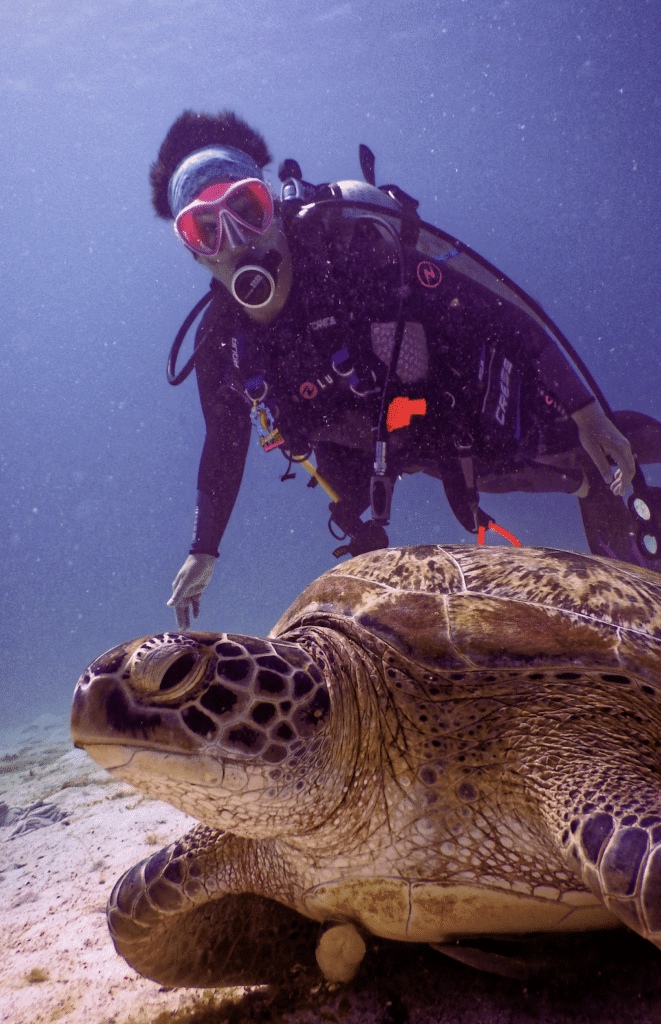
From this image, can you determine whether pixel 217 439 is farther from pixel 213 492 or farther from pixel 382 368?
pixel 382 368

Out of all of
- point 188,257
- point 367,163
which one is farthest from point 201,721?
point 188,257

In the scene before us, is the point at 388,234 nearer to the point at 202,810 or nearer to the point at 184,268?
the point at 202,810

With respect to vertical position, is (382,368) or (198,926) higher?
(382,368)

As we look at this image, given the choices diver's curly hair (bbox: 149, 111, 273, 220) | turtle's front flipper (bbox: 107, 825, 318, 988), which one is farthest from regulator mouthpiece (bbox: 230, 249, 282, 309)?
turtle's front flipper (bbox: 107, 825, 318, 988)

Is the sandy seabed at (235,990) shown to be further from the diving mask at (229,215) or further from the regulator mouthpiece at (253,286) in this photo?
the diving mask at (229,215)

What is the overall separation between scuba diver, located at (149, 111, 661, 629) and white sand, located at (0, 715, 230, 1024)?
151 centimetres

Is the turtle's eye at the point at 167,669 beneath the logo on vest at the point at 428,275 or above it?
beneath

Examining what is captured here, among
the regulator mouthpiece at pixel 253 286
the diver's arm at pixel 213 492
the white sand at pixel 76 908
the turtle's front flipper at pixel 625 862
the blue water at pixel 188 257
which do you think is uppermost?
the blue water at pixel 188 257

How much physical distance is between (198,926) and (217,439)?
344 cm

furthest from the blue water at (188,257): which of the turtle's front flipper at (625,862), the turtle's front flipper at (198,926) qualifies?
the turtle's front flipper at (625,862)

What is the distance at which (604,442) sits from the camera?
359 centimetres

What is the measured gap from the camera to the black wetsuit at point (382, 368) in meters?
3.88

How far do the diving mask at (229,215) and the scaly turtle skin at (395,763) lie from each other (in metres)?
3.70

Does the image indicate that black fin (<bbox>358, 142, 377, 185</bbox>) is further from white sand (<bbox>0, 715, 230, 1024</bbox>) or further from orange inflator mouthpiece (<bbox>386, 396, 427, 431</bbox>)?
white sand (<bbox>0, 715, 230, 1024</bbox>)
